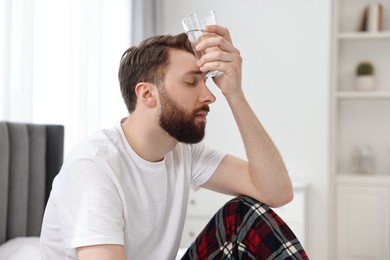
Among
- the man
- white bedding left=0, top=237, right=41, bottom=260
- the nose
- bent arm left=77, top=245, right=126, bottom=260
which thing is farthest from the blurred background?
bent arm left=77, top=245, right=126, bottom=260

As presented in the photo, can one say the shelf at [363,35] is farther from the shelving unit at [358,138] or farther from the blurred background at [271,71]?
the blurred background at [271,71]

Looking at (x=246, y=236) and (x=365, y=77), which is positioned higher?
(x=365, y=77)

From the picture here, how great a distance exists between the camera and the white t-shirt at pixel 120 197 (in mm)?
1340

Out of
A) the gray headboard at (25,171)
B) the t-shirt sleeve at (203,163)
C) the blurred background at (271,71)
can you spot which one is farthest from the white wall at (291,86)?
the t-shirt sleeve at (203,163)

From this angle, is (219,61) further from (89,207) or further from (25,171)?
(25,171)

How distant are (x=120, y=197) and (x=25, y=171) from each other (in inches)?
36.6

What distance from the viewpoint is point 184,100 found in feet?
5.22

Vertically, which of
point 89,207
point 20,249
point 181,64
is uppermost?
point 181,64

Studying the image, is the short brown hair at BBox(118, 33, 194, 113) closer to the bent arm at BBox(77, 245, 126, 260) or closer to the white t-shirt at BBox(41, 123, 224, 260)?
the white t-shirt at BBox(41, 123, 224, 260)

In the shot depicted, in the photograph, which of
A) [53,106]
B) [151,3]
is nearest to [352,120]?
[151,3]

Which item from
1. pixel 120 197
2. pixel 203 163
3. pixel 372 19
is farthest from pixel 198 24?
pixel 372 19

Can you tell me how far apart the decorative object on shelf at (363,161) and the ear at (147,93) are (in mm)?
2545

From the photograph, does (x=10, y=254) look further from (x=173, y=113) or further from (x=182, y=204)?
(x=173, y=113)

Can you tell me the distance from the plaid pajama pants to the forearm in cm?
7
